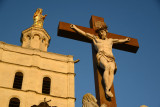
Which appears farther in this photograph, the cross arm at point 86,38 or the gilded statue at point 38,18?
the gilded statue at point 38,18

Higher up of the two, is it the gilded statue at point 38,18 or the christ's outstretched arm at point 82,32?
the gilded statue at point 38,18

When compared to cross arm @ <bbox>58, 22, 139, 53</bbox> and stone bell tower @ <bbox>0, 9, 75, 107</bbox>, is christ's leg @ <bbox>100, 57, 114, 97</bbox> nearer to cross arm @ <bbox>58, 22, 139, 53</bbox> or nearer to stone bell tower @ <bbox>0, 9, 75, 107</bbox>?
cross arm @ <bbox>58, 22, 139, 53</bbox>

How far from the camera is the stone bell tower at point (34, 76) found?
91.7 feet

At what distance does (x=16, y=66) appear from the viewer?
30812 millimetres

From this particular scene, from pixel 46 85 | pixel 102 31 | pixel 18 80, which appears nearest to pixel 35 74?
pixel 46 85

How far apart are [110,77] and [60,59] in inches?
1137

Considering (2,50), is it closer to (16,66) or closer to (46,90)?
(16,66)

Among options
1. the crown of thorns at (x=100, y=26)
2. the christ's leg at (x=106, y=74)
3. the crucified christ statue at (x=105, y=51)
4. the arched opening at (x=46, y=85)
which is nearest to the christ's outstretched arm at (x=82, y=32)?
the crucified christ statue at (x=105, y=51)

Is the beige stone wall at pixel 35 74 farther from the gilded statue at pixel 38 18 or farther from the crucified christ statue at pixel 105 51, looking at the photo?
the crucified christ statue at pixel 105 51

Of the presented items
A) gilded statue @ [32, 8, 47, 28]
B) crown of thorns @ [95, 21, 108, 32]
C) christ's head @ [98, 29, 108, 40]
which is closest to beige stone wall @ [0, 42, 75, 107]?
gilded statue @ [32, 8, 47, 28]

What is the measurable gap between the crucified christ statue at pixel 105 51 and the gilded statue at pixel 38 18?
33571 mm

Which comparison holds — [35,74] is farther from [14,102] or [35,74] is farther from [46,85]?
[14,102]

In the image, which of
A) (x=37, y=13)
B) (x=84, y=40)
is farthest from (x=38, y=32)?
(x=84, y=40)

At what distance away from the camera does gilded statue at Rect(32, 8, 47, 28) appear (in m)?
38.8
